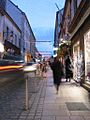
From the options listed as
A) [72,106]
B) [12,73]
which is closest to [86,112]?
[72,106]

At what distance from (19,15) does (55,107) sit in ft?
199

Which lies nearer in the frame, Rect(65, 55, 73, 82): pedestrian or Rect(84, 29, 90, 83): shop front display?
Rect(84, 29, 90, 83): shop front display

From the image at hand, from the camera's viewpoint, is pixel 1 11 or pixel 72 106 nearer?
pixel 72 106

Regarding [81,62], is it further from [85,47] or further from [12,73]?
[12,73]

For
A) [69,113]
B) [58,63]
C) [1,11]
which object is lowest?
[69,113]

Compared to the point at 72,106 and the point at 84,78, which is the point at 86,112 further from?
the point at 84,78

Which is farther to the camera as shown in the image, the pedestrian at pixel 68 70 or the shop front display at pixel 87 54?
the pedestrian at pixel 68 70

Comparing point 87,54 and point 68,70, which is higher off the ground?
point 87,54

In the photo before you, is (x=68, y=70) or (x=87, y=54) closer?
(x=87, y=54)

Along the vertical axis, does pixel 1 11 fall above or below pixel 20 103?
above

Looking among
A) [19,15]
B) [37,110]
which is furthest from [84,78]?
[19,15]

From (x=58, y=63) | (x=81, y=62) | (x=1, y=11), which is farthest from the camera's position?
(x=1, y=11)

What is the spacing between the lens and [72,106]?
12266mm

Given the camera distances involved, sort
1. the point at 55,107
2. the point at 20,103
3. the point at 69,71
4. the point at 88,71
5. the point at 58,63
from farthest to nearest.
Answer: the point at 69,71, the point at 88,71, the point at 58,63, the point at 20,103, the point at 55,107
